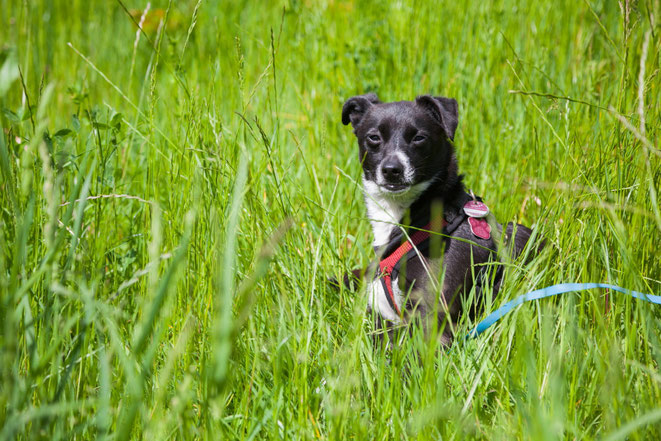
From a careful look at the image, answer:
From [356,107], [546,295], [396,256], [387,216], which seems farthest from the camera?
[356,107]

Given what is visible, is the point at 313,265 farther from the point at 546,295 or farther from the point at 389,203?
the point at 389,203

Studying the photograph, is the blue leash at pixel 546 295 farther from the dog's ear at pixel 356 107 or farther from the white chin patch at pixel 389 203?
the dog's ear at pixel 356 107

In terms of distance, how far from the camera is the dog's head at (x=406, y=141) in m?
2.73

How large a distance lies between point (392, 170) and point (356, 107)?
0.61 m

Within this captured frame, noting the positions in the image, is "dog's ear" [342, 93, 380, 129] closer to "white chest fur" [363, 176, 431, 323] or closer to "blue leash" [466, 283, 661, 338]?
"white chest fur" [363, 176, 431, 323]

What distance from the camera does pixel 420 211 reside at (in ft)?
9.01

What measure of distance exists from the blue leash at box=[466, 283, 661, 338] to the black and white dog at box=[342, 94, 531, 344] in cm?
42

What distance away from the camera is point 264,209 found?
84.0 inches

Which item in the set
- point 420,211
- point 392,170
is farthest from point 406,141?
point 420,211

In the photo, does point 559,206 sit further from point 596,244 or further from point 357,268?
point 357,268

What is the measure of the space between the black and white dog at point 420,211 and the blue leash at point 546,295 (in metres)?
0.42

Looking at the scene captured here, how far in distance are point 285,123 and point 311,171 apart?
115cm

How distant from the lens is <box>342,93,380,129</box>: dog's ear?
3.10 metres

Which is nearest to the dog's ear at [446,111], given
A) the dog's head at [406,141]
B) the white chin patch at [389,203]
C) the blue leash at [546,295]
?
the dog's head at [406,141]
